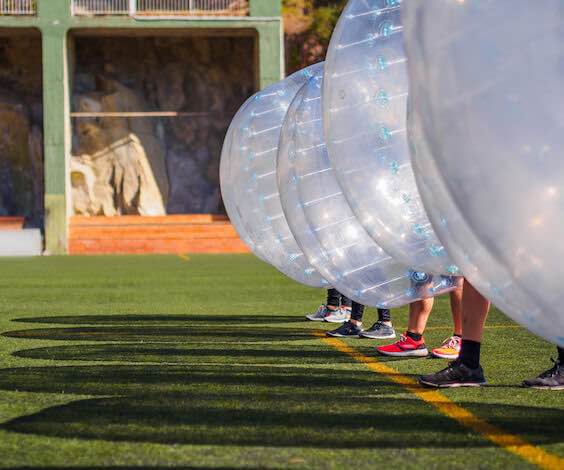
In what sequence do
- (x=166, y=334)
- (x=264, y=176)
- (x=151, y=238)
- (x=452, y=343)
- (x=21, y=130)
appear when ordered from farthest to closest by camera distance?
(x=21, y=130), (x=151, y=238), (x=264, y=176), (x=166, y=334), (x=452, y=343)

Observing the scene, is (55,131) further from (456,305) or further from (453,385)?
(453,385)

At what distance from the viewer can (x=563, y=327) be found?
13.6 feet

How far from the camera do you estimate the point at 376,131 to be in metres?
6.27

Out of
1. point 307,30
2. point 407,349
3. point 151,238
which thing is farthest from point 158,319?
point 307,30

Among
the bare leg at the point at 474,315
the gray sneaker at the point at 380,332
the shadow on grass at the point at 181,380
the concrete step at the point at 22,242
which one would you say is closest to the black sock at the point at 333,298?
the gray sneaker at the point at 380,332

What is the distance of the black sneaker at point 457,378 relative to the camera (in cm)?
625

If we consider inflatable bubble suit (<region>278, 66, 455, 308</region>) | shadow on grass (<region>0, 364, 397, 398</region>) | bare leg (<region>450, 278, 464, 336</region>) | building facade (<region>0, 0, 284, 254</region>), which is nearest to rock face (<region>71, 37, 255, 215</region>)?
building facade (<region>0, 0, 284, 254</region>)

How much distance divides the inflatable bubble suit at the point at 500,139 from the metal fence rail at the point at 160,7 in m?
26.0

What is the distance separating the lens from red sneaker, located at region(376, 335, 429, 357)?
25.3 ft

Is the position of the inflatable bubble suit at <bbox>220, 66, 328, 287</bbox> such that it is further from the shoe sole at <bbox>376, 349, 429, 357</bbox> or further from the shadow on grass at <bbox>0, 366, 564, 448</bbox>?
the shadow on grass at <bbox>0, 366, 564, 448</bbox>

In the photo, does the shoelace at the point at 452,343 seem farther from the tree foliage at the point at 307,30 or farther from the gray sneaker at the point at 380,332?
the tree foliage at the point at 307,30

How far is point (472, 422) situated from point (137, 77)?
30.3 m

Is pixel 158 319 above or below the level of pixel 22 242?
above

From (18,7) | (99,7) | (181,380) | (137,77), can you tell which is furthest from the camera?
(137,77)
